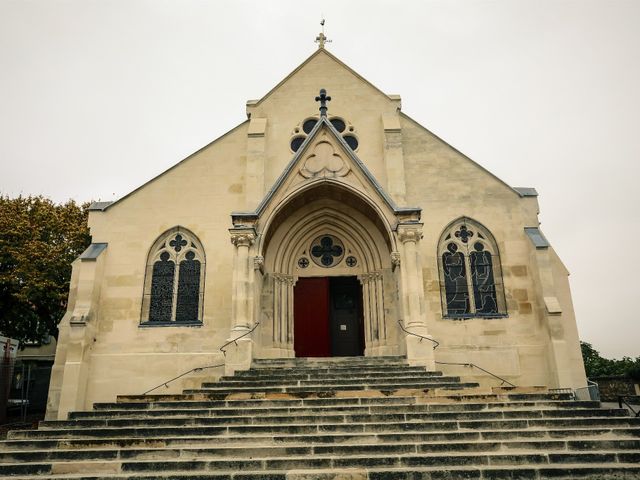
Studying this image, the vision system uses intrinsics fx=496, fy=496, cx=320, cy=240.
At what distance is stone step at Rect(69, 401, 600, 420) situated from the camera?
9.27 meters

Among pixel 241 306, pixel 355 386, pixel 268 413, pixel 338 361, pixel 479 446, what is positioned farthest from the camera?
pixel 241 306

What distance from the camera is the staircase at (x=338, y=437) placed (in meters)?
7.40

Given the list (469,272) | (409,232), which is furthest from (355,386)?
(469,272)

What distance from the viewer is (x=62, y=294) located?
20.7 m

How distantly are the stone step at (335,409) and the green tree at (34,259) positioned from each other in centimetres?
1250

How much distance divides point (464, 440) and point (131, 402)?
656cm

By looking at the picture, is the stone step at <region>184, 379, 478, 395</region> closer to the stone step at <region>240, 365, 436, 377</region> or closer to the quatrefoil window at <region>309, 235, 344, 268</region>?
the stone step at <region>240, 365, 436, 377</region>

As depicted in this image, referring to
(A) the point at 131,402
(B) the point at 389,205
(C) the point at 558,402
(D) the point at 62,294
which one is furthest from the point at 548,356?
(D) the point at 62,294

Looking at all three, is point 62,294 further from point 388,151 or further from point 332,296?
point 388,151

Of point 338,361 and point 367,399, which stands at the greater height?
point 338,361

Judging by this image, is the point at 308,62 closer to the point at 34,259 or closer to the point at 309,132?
the point at 309,132

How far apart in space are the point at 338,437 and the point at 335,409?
1166mm

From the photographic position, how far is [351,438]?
8266 mm

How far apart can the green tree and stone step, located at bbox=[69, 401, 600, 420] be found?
12.5m
